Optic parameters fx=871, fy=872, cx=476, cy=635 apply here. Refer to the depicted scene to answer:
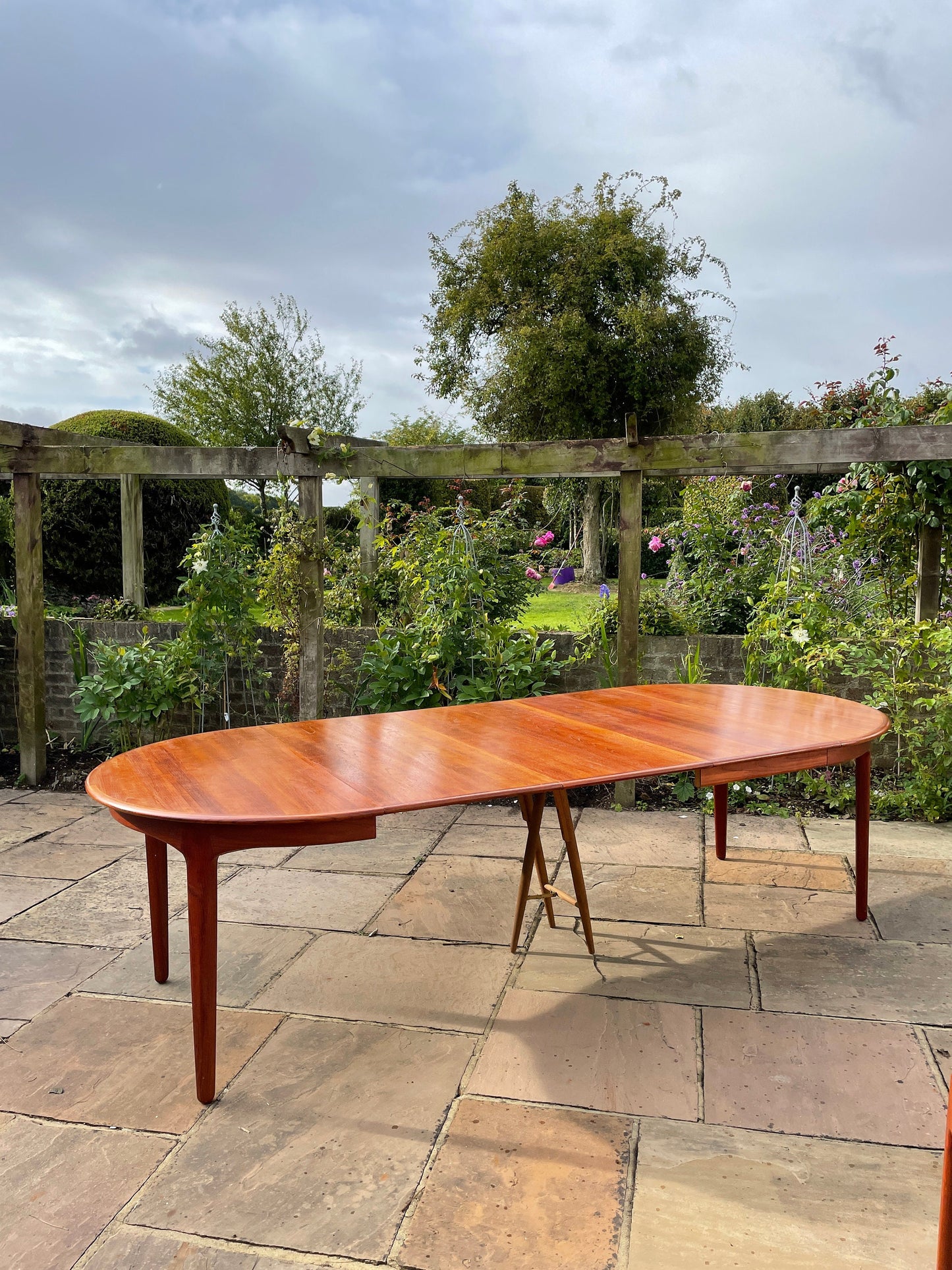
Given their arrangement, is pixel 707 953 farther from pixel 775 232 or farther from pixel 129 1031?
pixel 775 232

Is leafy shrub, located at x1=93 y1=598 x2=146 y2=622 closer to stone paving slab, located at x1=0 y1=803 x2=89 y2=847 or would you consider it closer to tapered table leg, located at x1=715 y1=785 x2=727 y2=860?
stone paving slab, located at x1=0 y1=803 x2=89 y2=847

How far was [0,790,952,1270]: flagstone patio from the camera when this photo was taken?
153 cm

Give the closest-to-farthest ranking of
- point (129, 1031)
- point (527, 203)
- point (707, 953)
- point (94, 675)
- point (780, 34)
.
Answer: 1. point (129, 1031)
2. point (707, 953)
3. point (94, 675)
4. point (780, 34)
5. point (527, 203)

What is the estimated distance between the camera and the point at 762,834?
12.0 ft

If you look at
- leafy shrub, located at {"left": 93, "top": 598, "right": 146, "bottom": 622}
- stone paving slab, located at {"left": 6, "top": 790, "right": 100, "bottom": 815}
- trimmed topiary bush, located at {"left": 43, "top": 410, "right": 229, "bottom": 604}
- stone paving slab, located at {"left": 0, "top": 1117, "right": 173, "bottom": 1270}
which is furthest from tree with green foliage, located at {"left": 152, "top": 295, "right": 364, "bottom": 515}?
stone paving slab, located at {"left": 0, "top": 1117, "right": 173, "bottom": 1270}

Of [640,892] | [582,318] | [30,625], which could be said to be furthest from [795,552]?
[582,318]

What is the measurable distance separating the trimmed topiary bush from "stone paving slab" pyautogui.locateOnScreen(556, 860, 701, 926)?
6.29 m

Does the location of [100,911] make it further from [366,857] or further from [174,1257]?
[174,1257]

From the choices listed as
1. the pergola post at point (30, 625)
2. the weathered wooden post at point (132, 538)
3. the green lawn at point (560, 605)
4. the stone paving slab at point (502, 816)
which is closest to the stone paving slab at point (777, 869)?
the stone paving slab at point (502, 816)

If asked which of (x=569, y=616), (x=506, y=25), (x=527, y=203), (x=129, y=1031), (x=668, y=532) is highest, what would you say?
(x=527, y=203)

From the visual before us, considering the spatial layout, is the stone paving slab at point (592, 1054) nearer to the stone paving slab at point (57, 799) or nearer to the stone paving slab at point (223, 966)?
the stone paving slab at point (223, 966)

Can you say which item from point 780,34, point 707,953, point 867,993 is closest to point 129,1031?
point 707,953

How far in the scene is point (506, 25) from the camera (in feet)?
14.9

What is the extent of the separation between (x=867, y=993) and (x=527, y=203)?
17.3 metres
